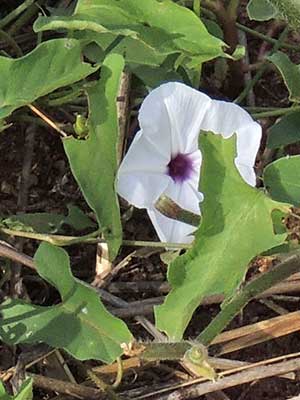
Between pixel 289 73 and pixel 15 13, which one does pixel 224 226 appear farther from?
pixel 15 13

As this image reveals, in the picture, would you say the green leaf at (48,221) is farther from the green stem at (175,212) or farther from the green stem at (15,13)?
the green stem at (15,13)

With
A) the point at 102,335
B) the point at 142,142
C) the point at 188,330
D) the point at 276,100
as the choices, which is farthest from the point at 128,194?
the point at 276,100

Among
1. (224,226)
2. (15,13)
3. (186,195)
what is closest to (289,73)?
(186,195)

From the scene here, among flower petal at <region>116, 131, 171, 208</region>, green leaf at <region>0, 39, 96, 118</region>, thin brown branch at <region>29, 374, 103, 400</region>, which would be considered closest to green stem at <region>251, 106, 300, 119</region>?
flower petal at <region>116, 131, 171, 208</region>

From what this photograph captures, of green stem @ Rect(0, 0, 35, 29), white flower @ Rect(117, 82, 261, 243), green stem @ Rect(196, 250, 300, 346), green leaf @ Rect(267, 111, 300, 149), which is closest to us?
green stem @ Rect(196, 250, 300, 346)

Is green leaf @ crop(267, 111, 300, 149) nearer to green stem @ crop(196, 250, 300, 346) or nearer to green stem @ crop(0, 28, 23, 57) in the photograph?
green stem @ crop(196, 250, 300, 346)

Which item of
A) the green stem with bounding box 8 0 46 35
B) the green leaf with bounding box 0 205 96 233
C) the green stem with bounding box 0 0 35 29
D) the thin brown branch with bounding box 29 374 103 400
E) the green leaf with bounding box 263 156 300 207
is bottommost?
the thin brown branch with bounding box 29 374 103 400

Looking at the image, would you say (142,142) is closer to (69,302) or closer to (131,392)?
(69,302)
